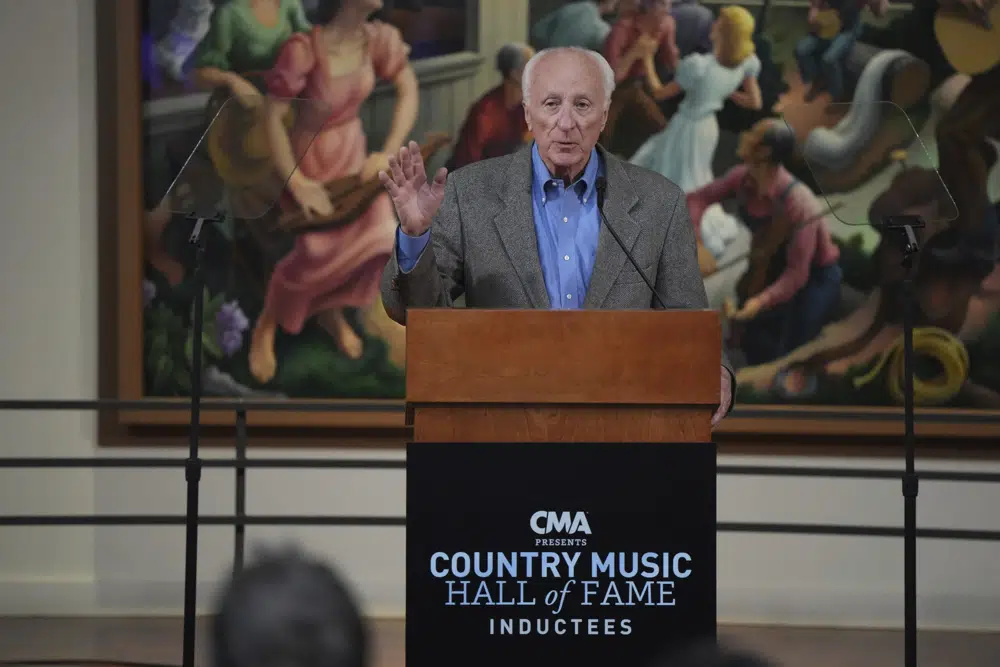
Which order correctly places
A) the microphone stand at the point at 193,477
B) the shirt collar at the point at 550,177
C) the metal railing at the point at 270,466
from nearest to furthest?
1. the shirt collar at the point at 550,177
2. the microphone stand at the point at 193,477
3. the metal railing at the point at 270,466

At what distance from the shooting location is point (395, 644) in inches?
202

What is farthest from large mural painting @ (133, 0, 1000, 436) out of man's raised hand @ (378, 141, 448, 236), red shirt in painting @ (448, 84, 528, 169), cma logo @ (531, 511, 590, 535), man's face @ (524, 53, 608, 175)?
cma logo @ (531, 511, 590, 535)

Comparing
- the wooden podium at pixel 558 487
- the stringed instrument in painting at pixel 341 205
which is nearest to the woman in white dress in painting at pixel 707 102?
the stringed instrument in painting at pixel 341 205

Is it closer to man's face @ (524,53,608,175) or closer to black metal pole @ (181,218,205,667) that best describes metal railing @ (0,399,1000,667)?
black metal pole @ (181,218,205,667)

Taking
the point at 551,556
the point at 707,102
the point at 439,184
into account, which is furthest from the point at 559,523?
the point at 707,102

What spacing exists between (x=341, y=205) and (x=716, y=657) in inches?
180

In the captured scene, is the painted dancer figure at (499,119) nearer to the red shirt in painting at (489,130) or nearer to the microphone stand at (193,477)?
the red shirt in painting at (489,130)

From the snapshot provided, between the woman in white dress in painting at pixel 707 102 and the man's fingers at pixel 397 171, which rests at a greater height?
the woman in white dress in painting at pixel 707 102

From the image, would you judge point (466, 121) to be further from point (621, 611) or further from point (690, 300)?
point (621, 611)

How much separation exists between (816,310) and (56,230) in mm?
3349

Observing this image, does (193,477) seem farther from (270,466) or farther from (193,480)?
(270,466)

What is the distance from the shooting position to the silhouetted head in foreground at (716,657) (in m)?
1.14

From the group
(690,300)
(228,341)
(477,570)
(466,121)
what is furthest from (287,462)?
(477,570)

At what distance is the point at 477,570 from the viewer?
2.37m
